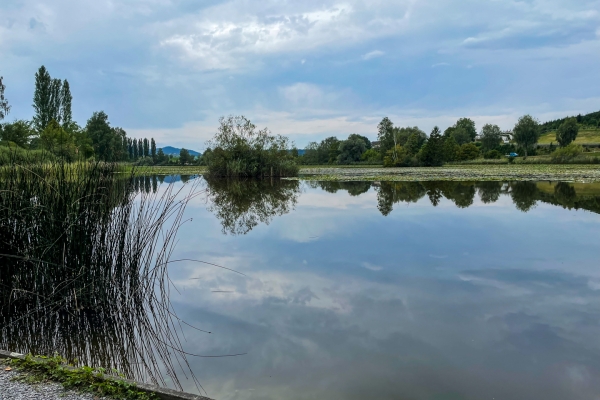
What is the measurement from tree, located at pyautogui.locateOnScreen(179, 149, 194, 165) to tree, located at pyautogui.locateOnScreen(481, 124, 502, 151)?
4452 cm

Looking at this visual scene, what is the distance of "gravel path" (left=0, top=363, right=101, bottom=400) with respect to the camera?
2.46m

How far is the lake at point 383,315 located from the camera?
10.5 feet

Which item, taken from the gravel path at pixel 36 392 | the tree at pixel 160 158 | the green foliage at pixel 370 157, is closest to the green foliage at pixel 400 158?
the green foliage at pixel 370 157

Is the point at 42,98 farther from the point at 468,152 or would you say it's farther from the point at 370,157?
the point at 468,152

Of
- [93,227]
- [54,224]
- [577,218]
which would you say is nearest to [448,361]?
[93,227]

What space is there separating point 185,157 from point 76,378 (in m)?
55.0

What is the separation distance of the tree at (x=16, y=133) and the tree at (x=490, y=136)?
60.4 metres

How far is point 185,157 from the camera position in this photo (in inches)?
2188

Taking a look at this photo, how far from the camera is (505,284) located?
5418mm

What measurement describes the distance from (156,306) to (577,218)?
32.7 feet

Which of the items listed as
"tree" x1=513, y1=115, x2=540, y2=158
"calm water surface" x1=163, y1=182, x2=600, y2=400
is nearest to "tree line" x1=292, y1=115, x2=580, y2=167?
"tree" x1=513, y1=115, x2=540, y2=158

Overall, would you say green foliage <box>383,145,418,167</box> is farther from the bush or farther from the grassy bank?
the grassy bank

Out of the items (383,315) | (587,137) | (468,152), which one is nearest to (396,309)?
(383,315)

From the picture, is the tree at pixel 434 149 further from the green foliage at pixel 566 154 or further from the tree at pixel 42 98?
the tree at pixel 42 98
